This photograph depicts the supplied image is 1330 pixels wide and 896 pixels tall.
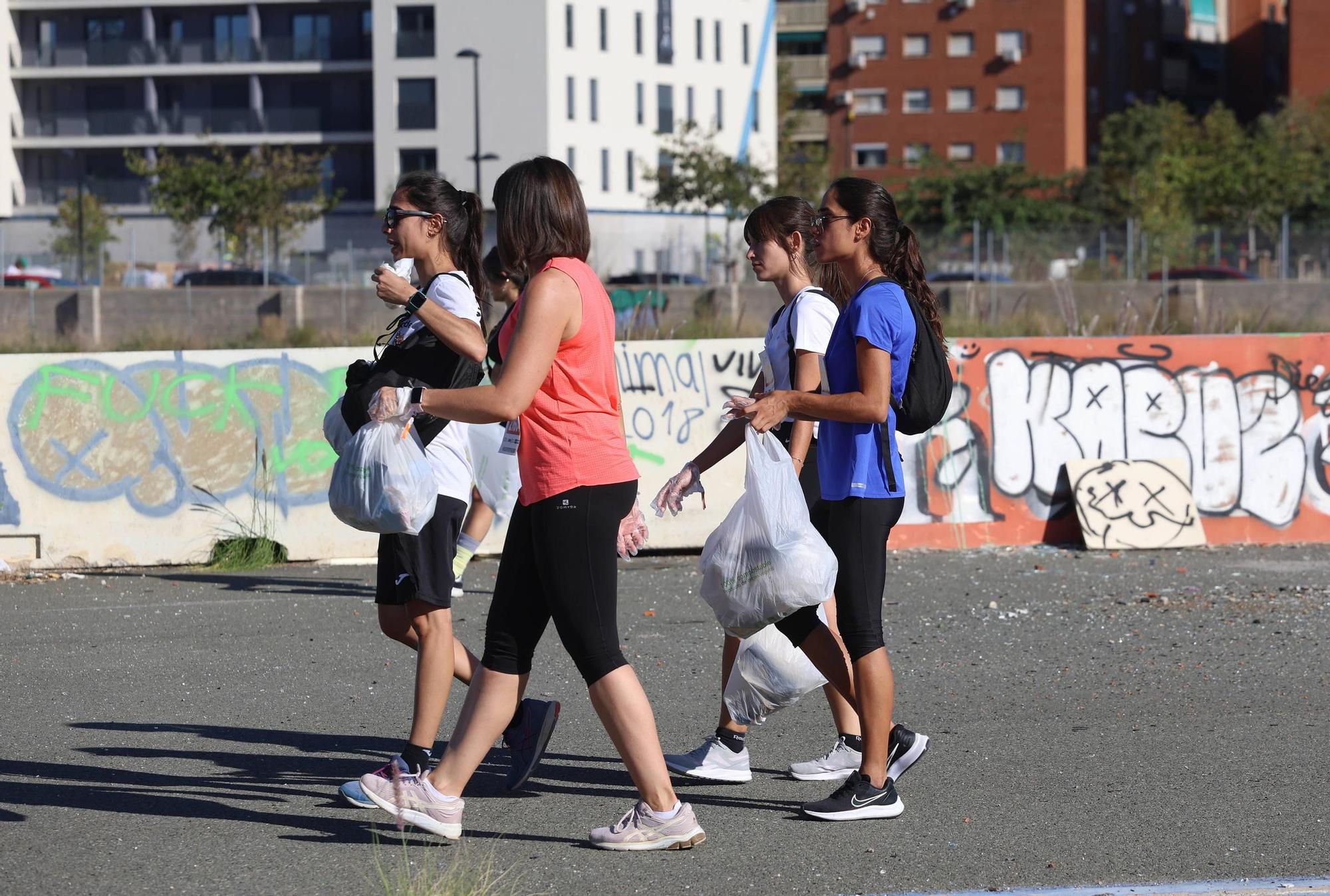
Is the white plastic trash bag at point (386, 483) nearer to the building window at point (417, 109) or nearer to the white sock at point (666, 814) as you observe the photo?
the white sock at point (666, 814)

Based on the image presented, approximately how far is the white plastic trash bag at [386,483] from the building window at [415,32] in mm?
58031

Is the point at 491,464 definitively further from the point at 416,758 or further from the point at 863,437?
the point at 863,437

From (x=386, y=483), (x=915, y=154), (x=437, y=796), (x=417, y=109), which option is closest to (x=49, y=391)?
(x=386, y=483)

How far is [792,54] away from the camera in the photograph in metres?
82.4

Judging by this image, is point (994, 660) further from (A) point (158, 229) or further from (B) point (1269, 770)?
(A) point (158, 229)

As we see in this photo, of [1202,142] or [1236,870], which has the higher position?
[1202,142]

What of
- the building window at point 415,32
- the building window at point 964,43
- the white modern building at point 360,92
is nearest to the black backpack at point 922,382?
the white modern building at point 360,92

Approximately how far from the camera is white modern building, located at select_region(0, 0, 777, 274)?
196ft

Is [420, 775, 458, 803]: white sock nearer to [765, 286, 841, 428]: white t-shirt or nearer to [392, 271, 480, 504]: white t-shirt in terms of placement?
[392, 271, 480, 504]: white t-shirt

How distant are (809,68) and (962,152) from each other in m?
8.52

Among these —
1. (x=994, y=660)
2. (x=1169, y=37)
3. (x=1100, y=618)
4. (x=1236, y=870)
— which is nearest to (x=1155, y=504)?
(x=1100, y=618)

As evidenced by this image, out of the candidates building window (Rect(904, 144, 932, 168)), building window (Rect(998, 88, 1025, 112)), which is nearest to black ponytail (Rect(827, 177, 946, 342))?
building window (Rect(904, 144, 932, 168))

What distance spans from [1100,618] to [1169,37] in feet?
283

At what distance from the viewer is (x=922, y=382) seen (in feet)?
15.9
